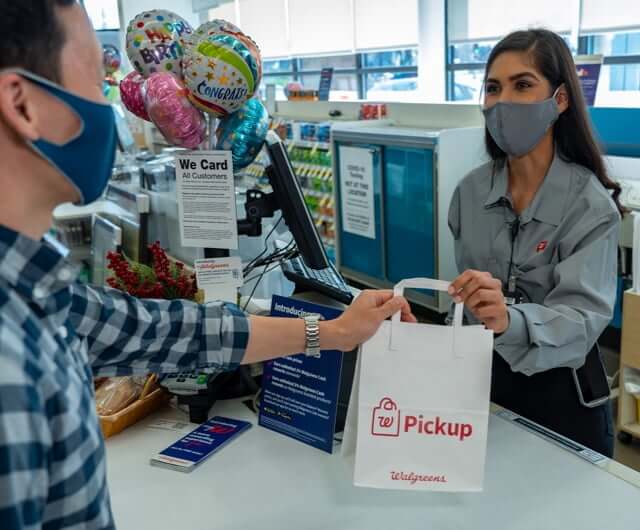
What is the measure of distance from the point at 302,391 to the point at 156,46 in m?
1.05

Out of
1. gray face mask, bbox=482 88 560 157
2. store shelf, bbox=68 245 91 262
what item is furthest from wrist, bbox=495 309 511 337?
store shelf, bbox=68 245 91 262

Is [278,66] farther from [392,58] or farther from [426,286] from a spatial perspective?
[426,286]

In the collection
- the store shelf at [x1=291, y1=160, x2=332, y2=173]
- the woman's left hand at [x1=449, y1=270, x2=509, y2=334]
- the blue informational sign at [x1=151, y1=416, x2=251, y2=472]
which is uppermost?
the woman's left hand at [x1=449, y1=270, x2=509, y2=334]

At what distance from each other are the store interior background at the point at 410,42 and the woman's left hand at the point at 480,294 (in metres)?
2.10

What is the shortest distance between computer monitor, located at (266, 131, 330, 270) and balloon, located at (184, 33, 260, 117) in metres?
0.17

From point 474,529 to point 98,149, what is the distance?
0.89 metres

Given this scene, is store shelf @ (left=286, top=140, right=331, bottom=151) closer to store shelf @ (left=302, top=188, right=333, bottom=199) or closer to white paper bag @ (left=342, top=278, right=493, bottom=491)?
store shelf @ (left=302, top=188, right=333, bottom=199)

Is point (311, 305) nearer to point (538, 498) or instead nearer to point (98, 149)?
point (538, 498)

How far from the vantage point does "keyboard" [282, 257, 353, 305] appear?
5.17ft

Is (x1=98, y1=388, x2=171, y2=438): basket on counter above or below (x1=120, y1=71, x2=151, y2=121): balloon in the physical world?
below

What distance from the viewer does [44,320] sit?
788 mm

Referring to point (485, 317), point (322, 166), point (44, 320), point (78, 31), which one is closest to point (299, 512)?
point (485, 317)

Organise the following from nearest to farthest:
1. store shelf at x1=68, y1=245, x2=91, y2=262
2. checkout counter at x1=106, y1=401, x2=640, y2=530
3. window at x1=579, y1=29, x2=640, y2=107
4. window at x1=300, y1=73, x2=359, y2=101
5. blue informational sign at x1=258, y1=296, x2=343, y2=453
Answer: checkout counter at x1=106, y1=401, x2=640, y2=530 < blue informational sign at x1=258, y1=296, x2=343, y2=453 < store shelf at x1=68, y1=245, x2=91, y2=262 < window at x1=579, y1=29, x2=640, y2=107 < window at x1=300, y1=73, x2=359, y2=101

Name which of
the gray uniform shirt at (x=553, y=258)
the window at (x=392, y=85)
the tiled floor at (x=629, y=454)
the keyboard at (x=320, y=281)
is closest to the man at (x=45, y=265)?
the keyboard at (x=320, y=281)
